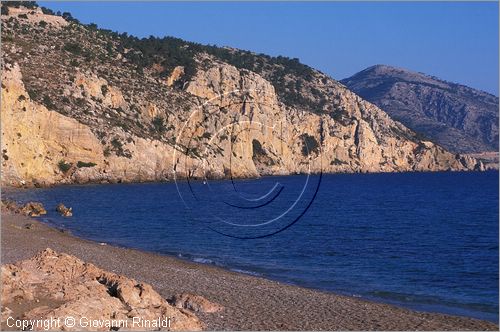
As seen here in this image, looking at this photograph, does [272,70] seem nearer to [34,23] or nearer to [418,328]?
[34,23]

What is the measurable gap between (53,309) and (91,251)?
15.9m

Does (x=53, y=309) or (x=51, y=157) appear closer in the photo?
(x=53, y=309)

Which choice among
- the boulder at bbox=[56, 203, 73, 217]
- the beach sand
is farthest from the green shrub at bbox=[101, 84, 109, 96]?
the beach sand

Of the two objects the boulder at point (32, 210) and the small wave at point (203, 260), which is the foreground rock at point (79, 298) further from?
the boulder at point (32, 210)

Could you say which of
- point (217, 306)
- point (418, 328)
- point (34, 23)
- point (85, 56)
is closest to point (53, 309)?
point (217, 306)

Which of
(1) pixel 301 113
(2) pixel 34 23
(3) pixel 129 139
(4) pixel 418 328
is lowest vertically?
(4) pixel 418 328

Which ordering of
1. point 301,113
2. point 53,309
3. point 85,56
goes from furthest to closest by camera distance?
point 301,113
point 85,56
point 53,309

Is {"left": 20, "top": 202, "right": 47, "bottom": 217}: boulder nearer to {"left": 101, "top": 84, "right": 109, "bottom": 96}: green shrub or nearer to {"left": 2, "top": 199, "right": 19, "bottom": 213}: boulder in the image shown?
{"left": 2, "top": 199, "right": 19, "bottom": 213}: boulder

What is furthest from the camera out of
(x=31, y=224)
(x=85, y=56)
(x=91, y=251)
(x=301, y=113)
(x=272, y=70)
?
(x=272, y=70)

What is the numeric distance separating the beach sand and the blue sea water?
5.51 ft

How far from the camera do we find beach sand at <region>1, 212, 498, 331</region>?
15.0 metres

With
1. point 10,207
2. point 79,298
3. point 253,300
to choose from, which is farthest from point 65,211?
point 79,298

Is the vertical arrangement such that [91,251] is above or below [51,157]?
below

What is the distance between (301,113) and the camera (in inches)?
4739
